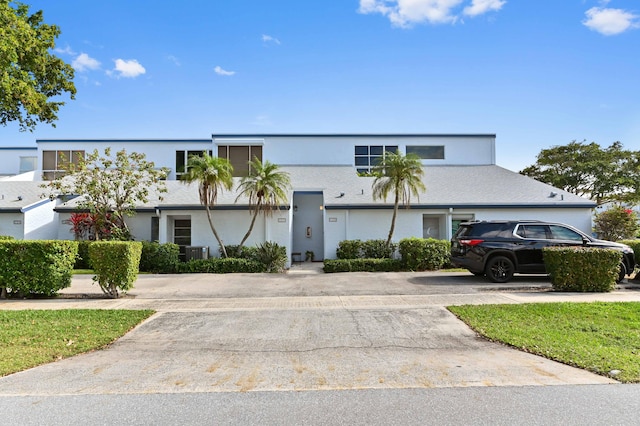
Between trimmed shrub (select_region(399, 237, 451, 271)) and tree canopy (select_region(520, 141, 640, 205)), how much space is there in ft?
73.1

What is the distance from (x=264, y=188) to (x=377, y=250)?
17.7ft

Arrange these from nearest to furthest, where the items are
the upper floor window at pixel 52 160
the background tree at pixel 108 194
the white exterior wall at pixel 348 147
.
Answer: the background tree at pixel 108 194
the white exterior wall at pixel 348 147
the upper floor window at pixel 52 160

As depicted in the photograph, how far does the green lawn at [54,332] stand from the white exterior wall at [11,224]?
41.2ft

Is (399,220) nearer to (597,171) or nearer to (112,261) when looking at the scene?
(112,261)

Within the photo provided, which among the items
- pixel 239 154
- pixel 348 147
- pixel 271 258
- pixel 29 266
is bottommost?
pixel 271 258

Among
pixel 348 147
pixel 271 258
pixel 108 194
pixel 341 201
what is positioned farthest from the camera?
pixel 348 147

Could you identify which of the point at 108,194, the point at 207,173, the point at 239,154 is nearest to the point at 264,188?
the point at 207,173

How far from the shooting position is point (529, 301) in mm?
9195

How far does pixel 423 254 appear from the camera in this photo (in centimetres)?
1579

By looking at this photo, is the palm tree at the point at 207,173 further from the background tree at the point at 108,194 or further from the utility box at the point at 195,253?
the background tree at the point at 108,194

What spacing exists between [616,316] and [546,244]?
489 centimetres

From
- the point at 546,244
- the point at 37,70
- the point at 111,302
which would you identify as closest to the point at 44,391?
the point at 111,302

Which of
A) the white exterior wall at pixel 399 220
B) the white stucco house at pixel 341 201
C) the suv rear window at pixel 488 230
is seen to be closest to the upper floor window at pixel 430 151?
the white stucco house at pixel 341 201

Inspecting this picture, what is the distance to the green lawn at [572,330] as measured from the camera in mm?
5451
